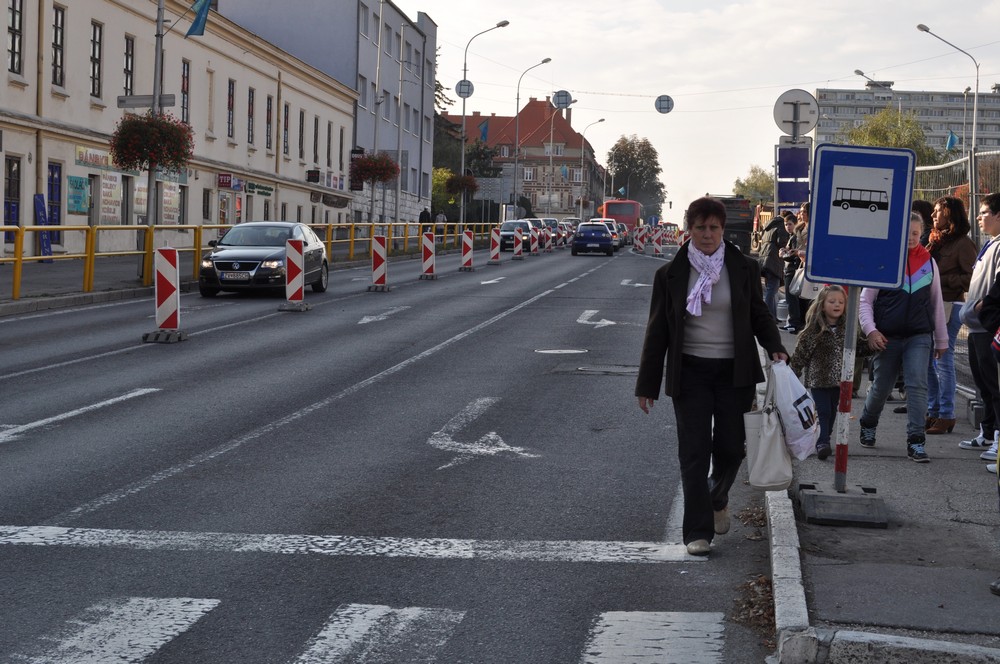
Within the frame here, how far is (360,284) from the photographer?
29.8m

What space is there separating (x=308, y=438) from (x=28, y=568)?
3951 mm

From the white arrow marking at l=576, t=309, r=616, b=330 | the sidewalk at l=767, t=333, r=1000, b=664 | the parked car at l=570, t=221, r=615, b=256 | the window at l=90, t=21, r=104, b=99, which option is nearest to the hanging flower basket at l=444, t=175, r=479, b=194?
the parked car at l=570, t=221, r=615, b=256

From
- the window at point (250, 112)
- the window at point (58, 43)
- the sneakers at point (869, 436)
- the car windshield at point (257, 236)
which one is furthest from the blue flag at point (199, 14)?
the sneakers at point (869, 436)

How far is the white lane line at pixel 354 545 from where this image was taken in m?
6.63

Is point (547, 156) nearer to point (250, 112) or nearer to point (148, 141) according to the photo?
point (250, 112)

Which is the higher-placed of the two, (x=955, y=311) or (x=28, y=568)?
(x=955, y=311)

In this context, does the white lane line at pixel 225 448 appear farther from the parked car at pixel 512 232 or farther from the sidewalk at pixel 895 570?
the parked car at pixel 512 232

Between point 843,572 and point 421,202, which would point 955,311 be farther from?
point 421,202

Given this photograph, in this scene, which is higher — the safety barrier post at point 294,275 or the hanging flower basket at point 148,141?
the hanging flower basket at point 148,141

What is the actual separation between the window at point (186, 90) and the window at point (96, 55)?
7.12m

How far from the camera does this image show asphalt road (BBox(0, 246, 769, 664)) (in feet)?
17.6

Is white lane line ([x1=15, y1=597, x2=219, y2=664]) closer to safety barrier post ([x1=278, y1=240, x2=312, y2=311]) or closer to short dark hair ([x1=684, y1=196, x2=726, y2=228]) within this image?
short dark hair ([x1=684, y1=196, x2=726, y2=228])

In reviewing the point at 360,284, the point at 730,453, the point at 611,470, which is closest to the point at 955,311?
the point at 611,470

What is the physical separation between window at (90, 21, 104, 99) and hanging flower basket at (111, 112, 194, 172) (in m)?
9.24
